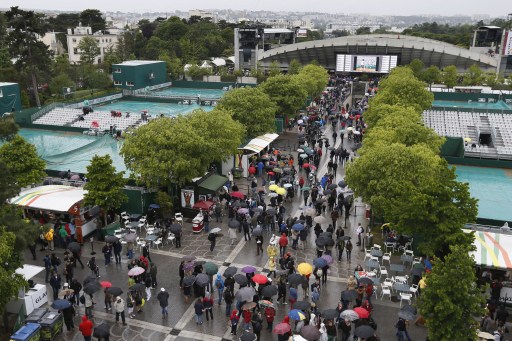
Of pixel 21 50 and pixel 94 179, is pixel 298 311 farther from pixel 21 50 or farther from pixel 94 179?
pixel 21 50

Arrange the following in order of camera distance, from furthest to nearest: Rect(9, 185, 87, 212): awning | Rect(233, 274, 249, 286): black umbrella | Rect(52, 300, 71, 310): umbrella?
Rect(9, 185, 87, 212): awning → Rect(233, 274, 249, 286): black umbrella → Rect(52, 300, 71, 310): umbrella

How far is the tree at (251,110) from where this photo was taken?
3362 cm

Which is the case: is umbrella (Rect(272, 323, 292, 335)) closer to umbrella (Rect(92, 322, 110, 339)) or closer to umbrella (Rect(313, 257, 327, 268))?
umbrella (Rect(313, 257, 327, 268))

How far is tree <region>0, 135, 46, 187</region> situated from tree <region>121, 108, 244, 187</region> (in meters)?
4.63

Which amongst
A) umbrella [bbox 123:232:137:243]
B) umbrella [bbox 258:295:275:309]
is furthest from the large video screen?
umbrella [bbox 258:295:275:309]

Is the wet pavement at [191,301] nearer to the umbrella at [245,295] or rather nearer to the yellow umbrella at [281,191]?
the umbrella at [245,295]

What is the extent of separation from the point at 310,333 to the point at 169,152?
40.5 ft

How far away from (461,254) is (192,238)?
1256 cm

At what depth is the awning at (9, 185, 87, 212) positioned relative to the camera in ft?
68.7

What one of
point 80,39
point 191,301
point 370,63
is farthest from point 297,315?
point 80,39

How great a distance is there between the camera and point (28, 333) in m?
13.2

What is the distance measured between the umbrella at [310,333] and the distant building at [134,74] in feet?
174

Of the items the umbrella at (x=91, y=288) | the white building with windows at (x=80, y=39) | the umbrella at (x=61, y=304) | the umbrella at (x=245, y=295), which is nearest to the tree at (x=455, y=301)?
the umbrella at (x=245, y=295)

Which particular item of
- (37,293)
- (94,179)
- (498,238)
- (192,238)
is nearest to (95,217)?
(94,179)
